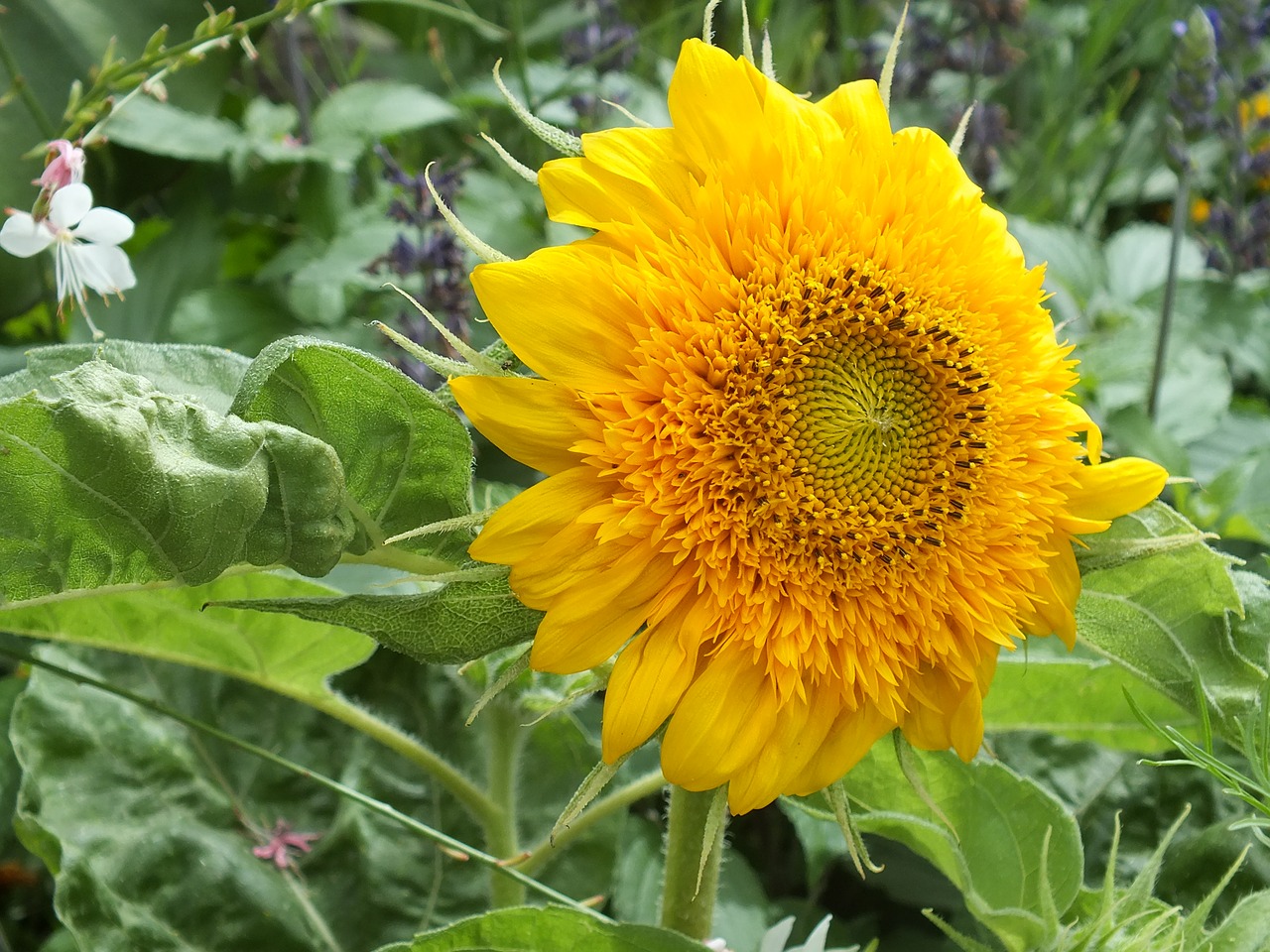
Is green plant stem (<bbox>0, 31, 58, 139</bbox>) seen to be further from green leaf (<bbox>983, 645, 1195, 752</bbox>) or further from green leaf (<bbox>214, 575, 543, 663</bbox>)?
green leaf (<bbox>983, 645, 1195, 752</bbox>)

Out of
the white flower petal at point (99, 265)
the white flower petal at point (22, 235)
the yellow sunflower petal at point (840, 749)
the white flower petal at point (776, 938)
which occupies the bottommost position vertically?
the white flower petal at point (776, 938)

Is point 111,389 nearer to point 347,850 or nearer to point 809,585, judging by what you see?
point 809,585

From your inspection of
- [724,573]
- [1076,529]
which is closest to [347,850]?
[724,573]

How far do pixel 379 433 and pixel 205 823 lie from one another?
43cm

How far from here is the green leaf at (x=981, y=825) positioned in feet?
2.26

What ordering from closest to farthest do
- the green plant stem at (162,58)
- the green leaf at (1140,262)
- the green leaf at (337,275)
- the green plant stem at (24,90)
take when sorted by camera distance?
the green plant stem at (162,58) → the green plant stem at (24,90) → the green leaf at (337,275) → the green leaf at (1140,262)

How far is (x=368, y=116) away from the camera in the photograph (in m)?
1.20

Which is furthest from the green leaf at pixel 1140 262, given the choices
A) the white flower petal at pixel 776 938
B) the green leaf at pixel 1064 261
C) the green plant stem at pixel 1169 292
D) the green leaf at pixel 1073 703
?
the white flower petal at pixel 776 938

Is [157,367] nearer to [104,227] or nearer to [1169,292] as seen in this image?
[104,227]

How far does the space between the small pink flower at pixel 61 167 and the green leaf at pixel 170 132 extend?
39cm

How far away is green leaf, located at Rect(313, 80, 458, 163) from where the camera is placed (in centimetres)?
117

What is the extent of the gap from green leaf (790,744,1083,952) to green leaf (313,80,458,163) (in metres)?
0.78

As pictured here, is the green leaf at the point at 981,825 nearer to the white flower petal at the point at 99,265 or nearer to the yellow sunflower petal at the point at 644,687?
the yellow sunflower petal at the point at 644,687

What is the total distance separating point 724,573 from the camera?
1.84 feet
